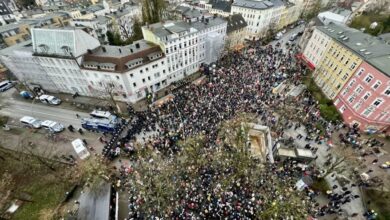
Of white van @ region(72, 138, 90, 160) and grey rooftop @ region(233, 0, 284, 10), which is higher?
grey rooftop @ region(233, 0, 284, 10)

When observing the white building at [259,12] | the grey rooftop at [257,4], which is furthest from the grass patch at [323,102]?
the grey rooftop at [257,4]

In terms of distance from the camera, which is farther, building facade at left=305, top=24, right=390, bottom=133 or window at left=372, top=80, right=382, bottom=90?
building facade at left=305, top=24, right=390, bottom=133

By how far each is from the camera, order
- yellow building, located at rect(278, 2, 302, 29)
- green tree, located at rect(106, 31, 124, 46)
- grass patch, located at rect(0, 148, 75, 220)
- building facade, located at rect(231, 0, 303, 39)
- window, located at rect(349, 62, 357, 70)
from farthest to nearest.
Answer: yellow building, located at rect(278, 2, 302, 29) < building facade, located at rect(231, 0, 303, 39) < green tree, located at rect(106, 31, 124, 46) < window, located at rect(349, 62, 357, 70) < grass patch, located at rect(0, 148, 75, 220)

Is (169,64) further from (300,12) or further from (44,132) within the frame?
(300,12)

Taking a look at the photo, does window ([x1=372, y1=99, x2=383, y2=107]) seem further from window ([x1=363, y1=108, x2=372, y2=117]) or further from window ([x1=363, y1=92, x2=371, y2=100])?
window ([x1=363, y1=92, x2=371, y2=100])

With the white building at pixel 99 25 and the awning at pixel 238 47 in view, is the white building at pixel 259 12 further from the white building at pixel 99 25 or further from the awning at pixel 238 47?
the white building at pixel 99 25

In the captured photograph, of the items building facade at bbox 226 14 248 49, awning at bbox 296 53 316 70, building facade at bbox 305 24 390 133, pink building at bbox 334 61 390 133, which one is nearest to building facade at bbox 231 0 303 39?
building facade at bbox 226 14 248 49

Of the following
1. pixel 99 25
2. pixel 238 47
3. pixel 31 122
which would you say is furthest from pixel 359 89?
pixel 99 25

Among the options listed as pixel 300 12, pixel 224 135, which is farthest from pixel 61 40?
pixel 300 12
